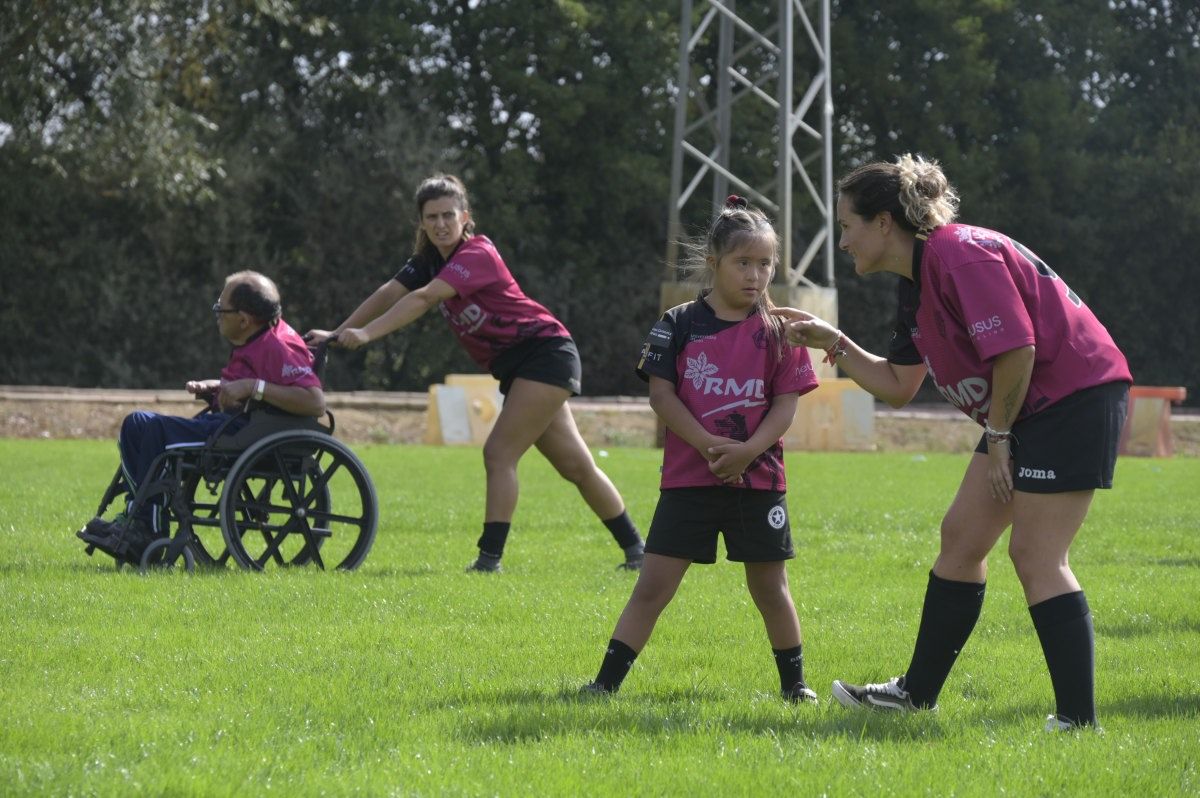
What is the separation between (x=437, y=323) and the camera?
29.7m

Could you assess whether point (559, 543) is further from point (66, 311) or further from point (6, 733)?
point (66, 311)

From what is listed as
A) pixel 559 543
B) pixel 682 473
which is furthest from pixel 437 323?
pixel 682 473

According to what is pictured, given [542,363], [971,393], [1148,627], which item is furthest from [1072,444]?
[542,363]

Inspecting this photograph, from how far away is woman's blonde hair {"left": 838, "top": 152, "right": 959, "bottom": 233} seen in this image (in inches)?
180

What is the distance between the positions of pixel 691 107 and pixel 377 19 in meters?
6.68

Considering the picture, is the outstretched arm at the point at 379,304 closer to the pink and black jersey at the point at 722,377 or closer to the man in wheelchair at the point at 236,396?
the man in wheelchair at the point at 236,396

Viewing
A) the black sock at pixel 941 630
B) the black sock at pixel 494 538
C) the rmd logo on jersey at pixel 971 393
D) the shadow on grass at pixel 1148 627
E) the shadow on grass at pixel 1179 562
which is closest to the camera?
the rmd logo on jersey at pixel 971 393

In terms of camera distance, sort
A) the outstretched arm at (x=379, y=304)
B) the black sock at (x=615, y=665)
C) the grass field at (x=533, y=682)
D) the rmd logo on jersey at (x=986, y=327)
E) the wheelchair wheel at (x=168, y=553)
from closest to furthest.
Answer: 1. the grass field at (x=533, y=682)
2. the rmd logo on jersey at (x=986, y=327)
3. the black sock at (x=615, y=665)
4. the wheelchair wheel at (x=168, y=553)
5. the outstretched arm at (x=379, y=304)

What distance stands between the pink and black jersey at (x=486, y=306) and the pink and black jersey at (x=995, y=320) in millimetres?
3589

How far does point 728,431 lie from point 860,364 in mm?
460

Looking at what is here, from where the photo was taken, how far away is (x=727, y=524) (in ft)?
16.2

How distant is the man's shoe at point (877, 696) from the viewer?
4.82m

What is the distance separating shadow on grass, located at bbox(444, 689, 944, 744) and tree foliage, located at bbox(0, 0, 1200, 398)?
17.5m

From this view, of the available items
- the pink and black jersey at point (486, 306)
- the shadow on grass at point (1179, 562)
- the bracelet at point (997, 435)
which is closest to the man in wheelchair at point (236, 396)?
the pink and black jersey at point (486, 306)
